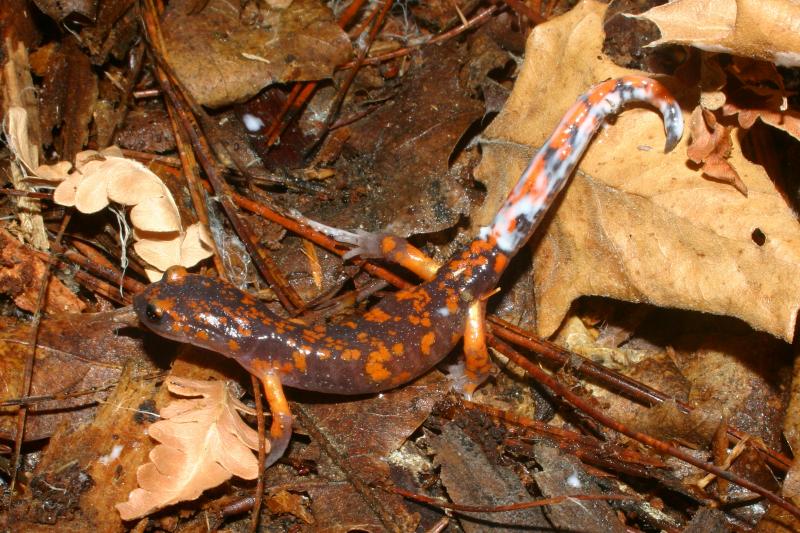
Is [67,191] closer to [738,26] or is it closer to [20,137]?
[20,137]

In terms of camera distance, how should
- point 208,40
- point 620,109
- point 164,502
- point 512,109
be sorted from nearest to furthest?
1. point 164,502
2. point 620,109
3. point 512,109
4. point 208,40

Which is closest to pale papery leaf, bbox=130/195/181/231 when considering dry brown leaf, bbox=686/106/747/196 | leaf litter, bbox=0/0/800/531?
leaf litter, bbox=0/0/800/531

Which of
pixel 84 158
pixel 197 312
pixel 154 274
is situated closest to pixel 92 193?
pixel 84 158

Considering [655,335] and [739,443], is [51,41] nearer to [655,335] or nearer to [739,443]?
[655,335]

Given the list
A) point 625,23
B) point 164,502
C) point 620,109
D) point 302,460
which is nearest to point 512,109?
point 620,109

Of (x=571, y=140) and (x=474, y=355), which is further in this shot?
(x=474, y=355)

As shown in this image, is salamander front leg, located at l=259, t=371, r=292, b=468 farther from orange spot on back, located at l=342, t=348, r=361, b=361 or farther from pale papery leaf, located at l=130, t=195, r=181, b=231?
pale papery leaf, located at l=130, t=195, r=181, b=231
